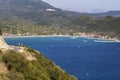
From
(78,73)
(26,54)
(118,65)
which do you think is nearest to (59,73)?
(26,54)

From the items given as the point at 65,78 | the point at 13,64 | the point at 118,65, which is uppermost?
the point at 13,64

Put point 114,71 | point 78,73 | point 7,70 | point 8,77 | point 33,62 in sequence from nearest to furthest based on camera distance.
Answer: point 8,77
point 7,70
point 33,62
point 78,73
point 114,71

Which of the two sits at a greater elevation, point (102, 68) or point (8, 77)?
point (8, 77)

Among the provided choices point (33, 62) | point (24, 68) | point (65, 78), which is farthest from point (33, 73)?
point (65, 78)

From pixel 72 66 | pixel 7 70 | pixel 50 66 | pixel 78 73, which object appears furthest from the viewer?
pixel 72 66

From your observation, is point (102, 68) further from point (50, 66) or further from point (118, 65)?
point (50, 66)

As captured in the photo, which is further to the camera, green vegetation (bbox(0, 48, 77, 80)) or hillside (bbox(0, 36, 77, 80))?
hillside (bbox(0, 36, 77, 80))

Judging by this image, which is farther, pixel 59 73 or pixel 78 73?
pixel 78 73

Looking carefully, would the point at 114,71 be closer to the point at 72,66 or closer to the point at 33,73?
the point at 72,66

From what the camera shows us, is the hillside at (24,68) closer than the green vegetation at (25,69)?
No
